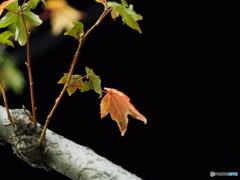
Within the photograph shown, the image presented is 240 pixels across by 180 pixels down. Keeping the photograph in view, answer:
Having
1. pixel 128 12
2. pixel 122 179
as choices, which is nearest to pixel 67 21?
pixel 128 12

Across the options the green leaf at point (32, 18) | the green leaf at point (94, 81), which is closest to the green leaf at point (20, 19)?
the green leaf at point (32, 18)

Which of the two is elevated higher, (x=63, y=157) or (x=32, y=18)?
(x=32, y=18)

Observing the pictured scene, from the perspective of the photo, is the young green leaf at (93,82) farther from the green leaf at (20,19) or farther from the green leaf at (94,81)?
the green leaf at (20,19)

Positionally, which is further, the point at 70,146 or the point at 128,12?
the point at 70,146

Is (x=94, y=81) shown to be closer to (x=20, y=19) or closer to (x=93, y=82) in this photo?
(x=93, y=82)

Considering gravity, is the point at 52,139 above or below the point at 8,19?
below

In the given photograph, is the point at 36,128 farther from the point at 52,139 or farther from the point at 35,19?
the point at 35,19

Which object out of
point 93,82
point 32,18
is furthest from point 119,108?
point 32,18
